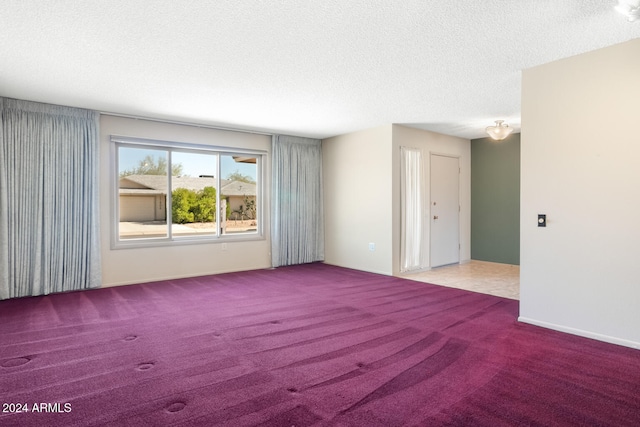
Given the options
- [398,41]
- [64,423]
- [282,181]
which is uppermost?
[398,41]

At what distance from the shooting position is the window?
5332mm

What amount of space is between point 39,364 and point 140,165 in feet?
11.3

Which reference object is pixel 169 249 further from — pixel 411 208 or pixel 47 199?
pixel 411 208

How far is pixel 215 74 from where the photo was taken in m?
3.57

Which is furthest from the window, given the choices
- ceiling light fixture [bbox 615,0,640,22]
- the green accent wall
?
ceiling light fixture [bbox 615,0,640,22]

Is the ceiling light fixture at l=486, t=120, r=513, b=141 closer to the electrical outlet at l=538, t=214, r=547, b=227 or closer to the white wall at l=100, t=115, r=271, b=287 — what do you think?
the electrical outlet at l=538, t=214, r=547, b=227

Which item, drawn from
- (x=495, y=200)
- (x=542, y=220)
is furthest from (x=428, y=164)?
(x=542, y=220)

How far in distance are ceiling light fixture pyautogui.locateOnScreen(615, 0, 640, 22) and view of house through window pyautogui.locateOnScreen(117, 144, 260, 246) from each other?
5.35 m

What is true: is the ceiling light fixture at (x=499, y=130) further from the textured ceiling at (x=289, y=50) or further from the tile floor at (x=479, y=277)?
the tile floor at (x=479, y=277)

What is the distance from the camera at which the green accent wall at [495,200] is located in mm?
6703

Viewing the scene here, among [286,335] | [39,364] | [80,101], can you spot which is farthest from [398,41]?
[80,101]

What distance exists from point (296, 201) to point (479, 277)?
11.3 feet

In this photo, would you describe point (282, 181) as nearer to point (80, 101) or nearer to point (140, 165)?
point (140, 165)

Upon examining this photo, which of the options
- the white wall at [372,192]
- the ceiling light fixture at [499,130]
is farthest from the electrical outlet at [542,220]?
the white wall at [372,192]
